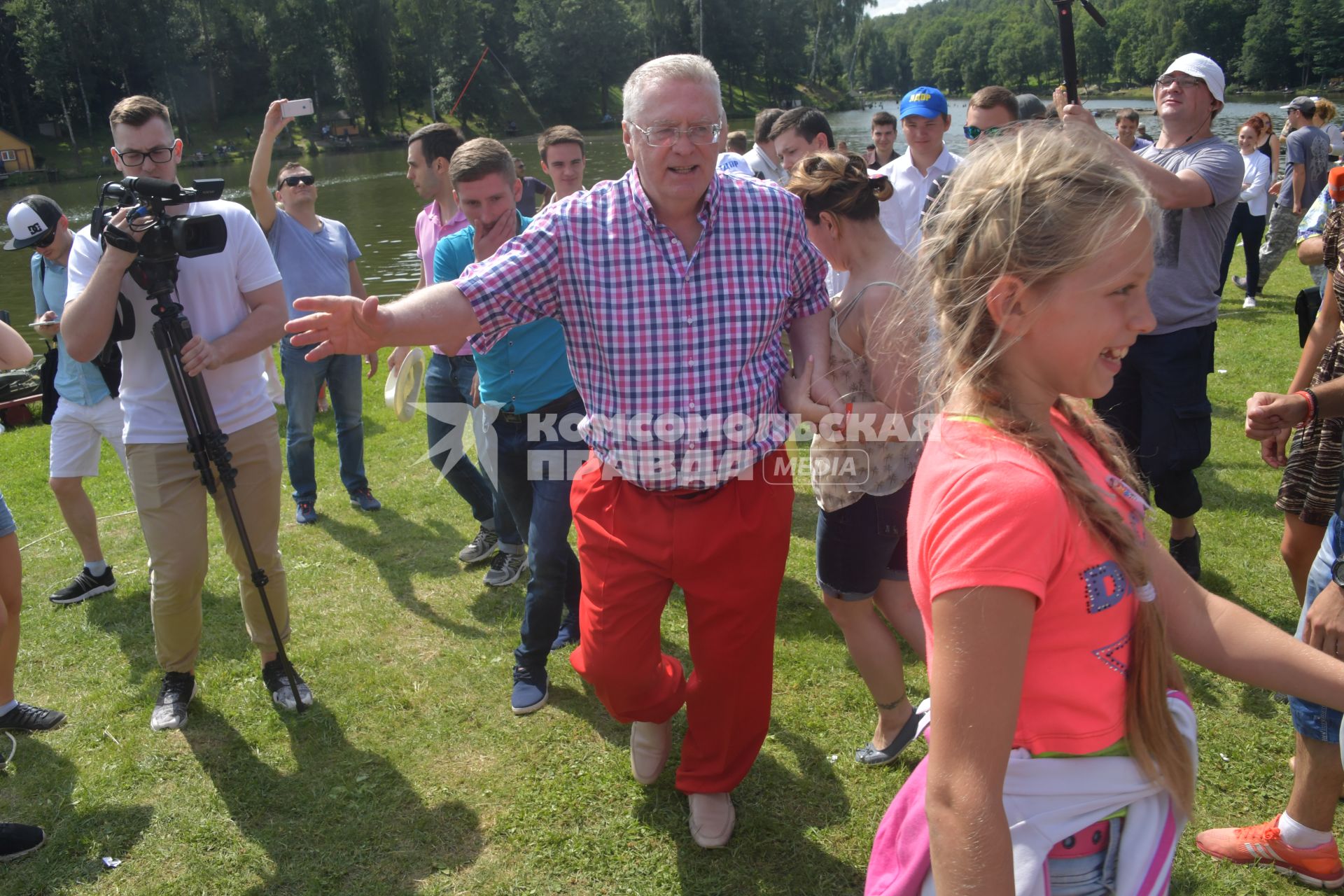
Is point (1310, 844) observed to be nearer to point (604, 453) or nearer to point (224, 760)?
point (604, 453)

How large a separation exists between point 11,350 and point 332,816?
1921 millimetres

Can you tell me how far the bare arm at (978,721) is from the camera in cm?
112

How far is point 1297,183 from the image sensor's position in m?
9.11

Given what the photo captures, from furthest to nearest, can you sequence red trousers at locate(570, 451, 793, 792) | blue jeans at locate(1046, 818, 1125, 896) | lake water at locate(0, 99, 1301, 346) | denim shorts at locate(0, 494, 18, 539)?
lake water at locate(0, 99, 1301, 346), denim shorts at locate(0, 494, 18, 539), red trousers at locate(570, 451, 793, 792), blue jeans at locate(1046, 818, 1125, 896)

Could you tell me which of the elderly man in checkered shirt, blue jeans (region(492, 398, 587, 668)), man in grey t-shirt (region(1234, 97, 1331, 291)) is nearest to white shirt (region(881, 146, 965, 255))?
blue jeans (region(492, 398, 587, 668))

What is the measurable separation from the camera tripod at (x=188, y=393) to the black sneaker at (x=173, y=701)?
0.55 metres

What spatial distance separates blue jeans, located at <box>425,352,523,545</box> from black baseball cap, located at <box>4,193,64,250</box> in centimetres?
179

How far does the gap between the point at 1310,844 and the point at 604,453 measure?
217 centimetres

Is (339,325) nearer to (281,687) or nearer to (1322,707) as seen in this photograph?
(281,687)

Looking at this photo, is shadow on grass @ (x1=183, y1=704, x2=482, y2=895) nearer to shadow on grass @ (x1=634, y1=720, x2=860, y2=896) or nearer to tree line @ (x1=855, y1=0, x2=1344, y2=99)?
shadow on grass @ (x1=634, y1=720, x2=860, y2=896)

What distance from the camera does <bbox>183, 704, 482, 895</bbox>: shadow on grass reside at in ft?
9.31

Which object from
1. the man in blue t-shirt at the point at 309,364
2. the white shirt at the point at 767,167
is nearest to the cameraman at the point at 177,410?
the man in blue t-shirt at the point at 309,364

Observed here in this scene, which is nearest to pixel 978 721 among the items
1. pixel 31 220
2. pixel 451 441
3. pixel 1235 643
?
pixel 1235 643

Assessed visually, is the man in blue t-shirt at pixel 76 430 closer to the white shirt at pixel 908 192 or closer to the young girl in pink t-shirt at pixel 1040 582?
the white shirt at pixel 908 192
